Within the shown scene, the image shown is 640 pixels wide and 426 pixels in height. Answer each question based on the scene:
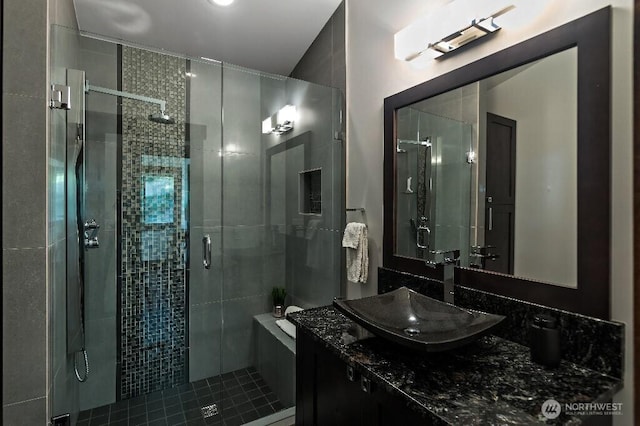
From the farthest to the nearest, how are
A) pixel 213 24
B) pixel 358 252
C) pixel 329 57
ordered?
pixel 329 57 < pixel 213 24 < pixel 358 252

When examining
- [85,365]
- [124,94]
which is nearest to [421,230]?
[124,94]

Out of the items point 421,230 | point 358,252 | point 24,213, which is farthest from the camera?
point 358,252

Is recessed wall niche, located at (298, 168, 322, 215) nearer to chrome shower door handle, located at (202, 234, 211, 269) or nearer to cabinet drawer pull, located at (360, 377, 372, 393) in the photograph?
chrome shower door handle, located at (202, 234, 211, 269)

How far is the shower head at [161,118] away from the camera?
222cm

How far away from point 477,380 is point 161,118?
7.81ft

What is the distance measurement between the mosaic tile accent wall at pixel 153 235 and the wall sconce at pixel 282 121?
2.08ft

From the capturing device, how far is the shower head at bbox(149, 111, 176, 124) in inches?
87.5

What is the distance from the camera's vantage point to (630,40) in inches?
38.3

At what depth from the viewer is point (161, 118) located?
226 cm

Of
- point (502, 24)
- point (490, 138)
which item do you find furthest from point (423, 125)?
point (502, 24)

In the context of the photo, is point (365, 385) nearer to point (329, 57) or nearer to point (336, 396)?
point (336, 396)

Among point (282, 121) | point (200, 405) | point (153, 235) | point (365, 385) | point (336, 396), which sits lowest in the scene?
point (200, 405)

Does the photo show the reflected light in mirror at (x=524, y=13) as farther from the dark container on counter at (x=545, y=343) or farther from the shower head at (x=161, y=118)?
the shower head at (x=161, y=118)

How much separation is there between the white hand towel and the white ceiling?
1.53 metres
